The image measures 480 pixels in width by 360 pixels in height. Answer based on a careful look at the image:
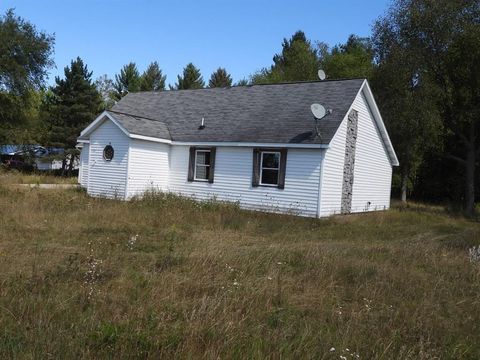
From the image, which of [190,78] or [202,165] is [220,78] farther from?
[202,165]

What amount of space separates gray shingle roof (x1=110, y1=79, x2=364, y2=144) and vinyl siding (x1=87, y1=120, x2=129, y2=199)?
716 millimetres

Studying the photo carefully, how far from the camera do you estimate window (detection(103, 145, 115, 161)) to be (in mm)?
20797

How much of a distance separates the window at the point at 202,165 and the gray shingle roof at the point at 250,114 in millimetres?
650

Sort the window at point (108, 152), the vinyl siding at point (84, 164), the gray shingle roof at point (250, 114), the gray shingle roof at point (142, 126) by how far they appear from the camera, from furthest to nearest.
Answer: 1. the vinyl siding at point (84, 164)
2. the window at point (108, 152)
3. the gray shingle roof at point (142, 126)
4. the gray shingle roof at point (250, 114)

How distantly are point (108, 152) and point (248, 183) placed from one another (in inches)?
240

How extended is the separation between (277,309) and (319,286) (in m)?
1.44

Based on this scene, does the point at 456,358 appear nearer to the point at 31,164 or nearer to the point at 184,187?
the point at 184,187

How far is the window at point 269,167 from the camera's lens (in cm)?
1939

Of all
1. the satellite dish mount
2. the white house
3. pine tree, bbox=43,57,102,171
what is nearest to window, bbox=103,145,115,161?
A: the white house

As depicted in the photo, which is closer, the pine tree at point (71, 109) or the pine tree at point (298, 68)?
the pine tree at point (71, 109)

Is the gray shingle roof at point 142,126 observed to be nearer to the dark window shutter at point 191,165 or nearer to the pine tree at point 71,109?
the dark window shutter at point 191,165

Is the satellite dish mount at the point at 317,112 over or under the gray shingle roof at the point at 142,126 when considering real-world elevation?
over

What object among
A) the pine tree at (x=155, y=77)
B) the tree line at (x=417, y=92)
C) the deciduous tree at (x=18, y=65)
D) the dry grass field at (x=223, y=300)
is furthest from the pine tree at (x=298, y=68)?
the dry grass field at (x=223, y=300)

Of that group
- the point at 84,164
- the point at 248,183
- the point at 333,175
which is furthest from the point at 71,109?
the point at 333,175
